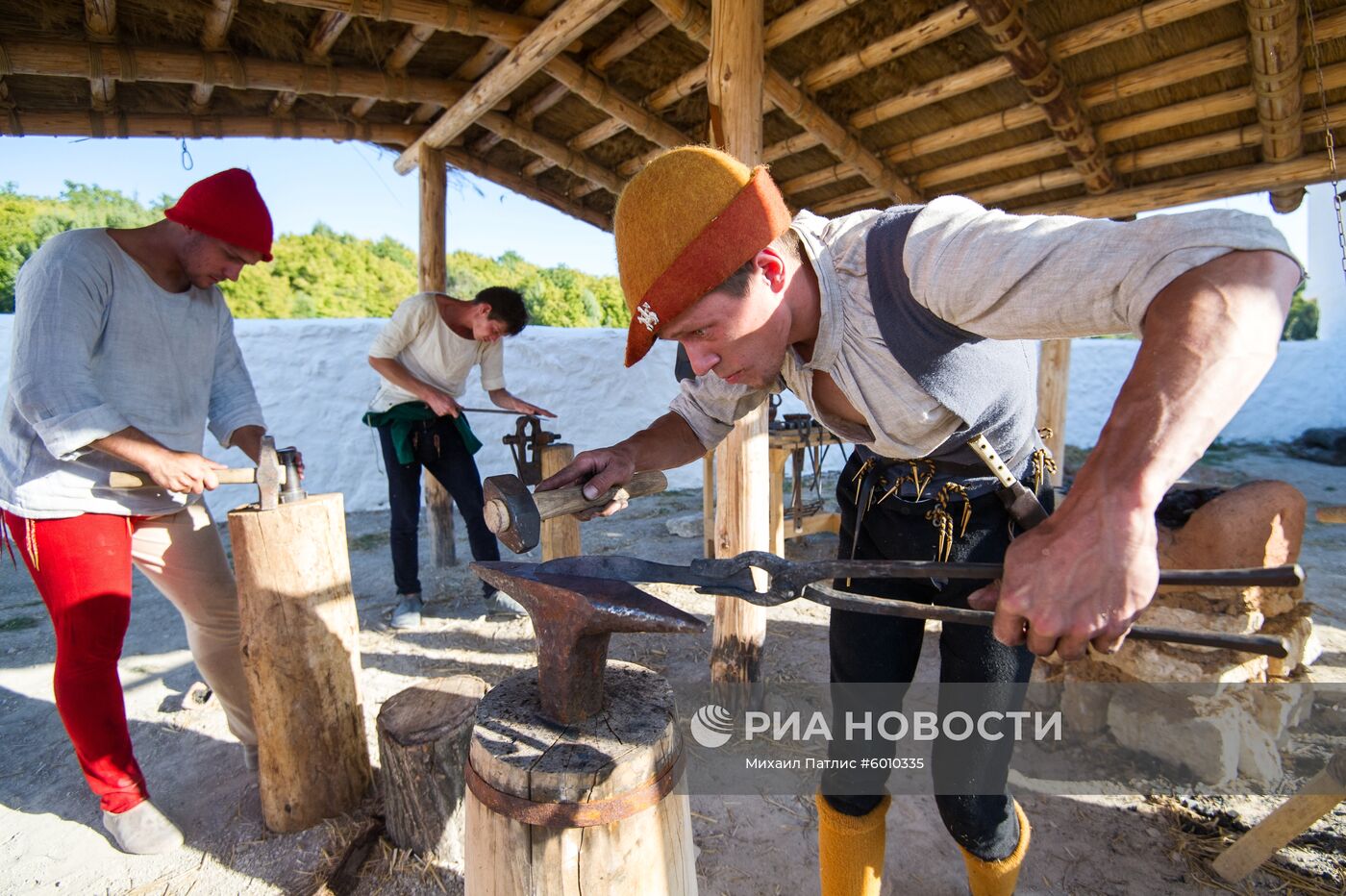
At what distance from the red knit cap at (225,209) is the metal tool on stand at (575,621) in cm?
180

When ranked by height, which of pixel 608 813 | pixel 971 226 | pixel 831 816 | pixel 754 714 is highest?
pixel 971 226

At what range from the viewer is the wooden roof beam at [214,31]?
369 centimetres

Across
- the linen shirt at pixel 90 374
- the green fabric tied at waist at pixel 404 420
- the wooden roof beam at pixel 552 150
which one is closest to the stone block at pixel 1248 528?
the green fabric tied at waist at pixel 404 420

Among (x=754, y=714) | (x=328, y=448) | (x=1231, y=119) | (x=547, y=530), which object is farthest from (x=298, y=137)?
(x=1231, y=119)

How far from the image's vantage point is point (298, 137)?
501cm

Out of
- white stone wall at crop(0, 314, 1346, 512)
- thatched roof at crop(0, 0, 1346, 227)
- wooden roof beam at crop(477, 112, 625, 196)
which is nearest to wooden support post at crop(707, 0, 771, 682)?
thatched roof at crop(0, 0, 1346, 227)

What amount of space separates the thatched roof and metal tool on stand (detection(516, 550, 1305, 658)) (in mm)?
3111

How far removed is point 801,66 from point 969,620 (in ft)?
12.8

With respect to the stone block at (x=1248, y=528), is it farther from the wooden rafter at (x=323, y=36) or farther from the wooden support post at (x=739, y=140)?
the wooden rafter at (x=323, y=36)

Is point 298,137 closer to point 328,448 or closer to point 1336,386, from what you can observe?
point 328,448

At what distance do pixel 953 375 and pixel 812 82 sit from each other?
3.54 m

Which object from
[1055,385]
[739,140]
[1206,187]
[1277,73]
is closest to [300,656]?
[739,140]

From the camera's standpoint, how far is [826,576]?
1.34 metres

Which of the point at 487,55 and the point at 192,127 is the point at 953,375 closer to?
the point at 487,55
